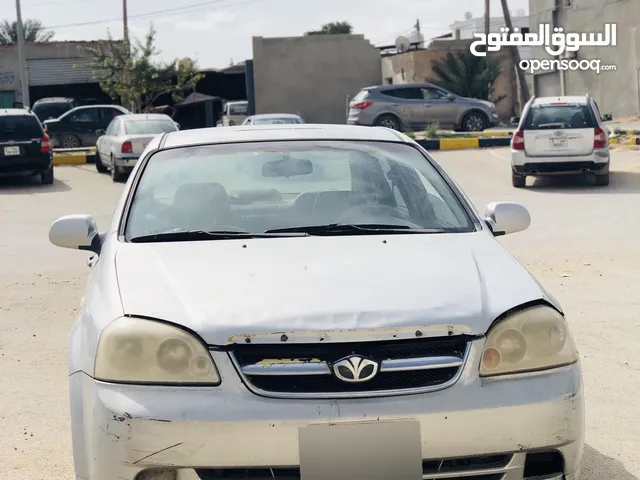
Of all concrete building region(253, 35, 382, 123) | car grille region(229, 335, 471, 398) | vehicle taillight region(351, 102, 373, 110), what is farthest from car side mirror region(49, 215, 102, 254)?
concrete building region(253, 35, 382, 123)

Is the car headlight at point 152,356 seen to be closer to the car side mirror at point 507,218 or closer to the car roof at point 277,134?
the car roof at point 277,134

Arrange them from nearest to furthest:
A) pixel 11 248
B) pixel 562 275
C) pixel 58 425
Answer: pixel 58 425 < pixel 562 275 < pixel 11 248

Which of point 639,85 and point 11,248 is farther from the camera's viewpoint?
point 639,85

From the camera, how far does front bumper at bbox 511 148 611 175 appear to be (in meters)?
17.2

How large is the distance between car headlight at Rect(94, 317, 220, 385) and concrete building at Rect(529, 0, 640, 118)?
1404 inches

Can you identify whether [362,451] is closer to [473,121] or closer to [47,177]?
[47,177]

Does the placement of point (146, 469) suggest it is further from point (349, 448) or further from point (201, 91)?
point (201, 91)

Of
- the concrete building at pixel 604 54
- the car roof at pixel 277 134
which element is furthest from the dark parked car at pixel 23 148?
the concrete building at pixel 604 54

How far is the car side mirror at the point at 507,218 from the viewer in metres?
4.86

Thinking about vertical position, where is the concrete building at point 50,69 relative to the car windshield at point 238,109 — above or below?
above

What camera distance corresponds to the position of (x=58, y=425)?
5199 millimetres

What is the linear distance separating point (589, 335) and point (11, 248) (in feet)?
24.8

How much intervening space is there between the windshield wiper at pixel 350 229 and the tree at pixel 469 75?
3877 centimetres

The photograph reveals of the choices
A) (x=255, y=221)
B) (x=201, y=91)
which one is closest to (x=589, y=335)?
(x=255, y=221)
